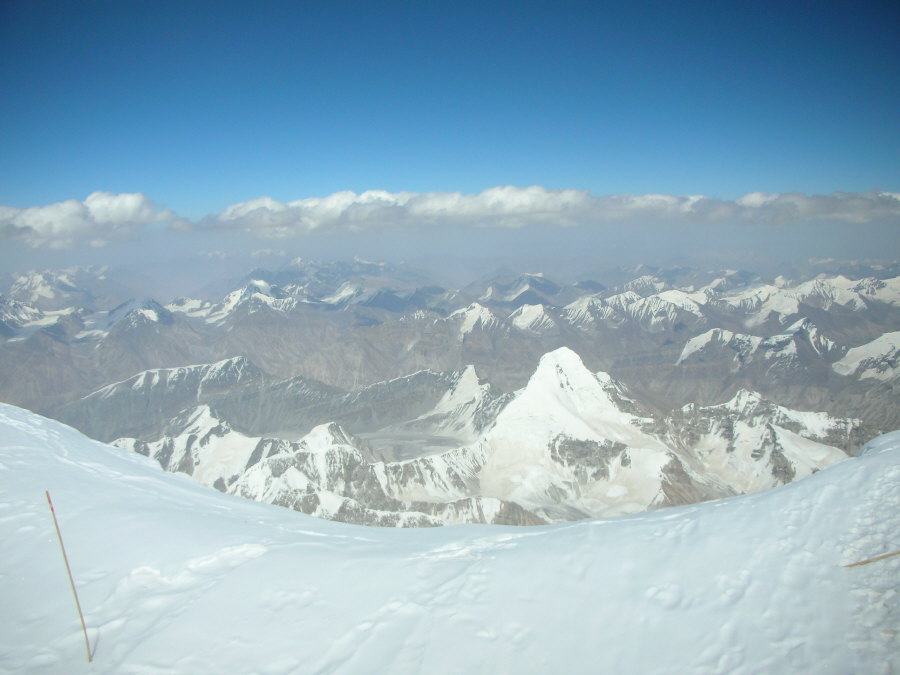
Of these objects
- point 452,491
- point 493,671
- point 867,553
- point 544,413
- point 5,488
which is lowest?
point 452,491

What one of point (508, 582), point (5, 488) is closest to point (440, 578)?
point (508, 582)

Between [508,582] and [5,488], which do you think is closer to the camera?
[508,582]

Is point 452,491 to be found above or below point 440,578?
below

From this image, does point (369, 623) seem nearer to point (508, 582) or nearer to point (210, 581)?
point (508, 582)

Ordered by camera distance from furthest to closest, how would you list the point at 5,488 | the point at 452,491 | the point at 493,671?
1. the point at 452,491
2. the point at 5,488
3. the point at 493,671

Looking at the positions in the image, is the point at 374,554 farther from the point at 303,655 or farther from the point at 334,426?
the point at 334,426

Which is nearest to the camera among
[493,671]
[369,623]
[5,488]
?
[493,671]
